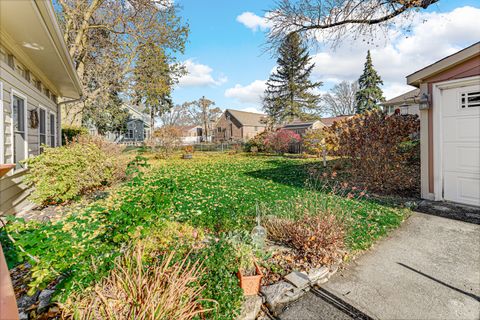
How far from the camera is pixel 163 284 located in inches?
80.0

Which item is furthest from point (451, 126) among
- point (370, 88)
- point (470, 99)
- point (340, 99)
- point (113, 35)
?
point (340, 99)

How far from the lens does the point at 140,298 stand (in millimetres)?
1896

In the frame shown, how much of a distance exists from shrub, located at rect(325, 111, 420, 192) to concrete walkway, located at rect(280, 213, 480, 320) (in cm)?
268

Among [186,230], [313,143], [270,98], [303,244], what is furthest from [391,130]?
[270,98]

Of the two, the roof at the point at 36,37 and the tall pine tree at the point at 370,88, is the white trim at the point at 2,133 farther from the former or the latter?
the tall pine tree at the point at 370,88

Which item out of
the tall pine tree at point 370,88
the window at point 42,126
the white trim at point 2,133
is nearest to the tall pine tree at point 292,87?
the tall pine tree at point 370,88

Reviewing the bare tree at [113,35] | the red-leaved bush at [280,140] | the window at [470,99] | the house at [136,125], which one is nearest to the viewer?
the window at [470,99]

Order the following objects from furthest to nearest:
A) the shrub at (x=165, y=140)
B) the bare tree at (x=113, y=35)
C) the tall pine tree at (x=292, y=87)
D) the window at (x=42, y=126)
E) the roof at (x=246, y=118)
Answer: the roof at (x=246, y=118) → the tall pine tree at (x=292, y=87) → the shrub at (x=165, y=140) → the bare tree at (x=113, y=35) → the window at (x=42, y=126)

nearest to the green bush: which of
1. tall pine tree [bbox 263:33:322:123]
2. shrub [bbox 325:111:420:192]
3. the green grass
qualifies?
the green grass

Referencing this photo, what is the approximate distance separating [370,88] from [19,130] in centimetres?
3655

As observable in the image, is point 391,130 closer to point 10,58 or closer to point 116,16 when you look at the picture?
point 10,58

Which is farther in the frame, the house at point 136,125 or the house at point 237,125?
the house at point 237,125

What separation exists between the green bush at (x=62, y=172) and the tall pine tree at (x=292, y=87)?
98.2 ft

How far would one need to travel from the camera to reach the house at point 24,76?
339 centimetres
